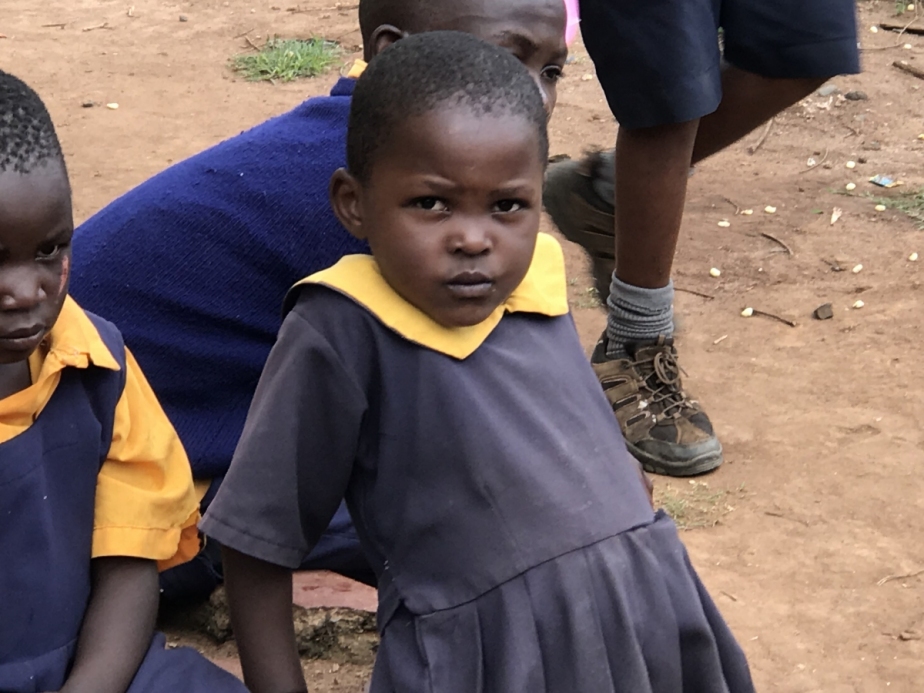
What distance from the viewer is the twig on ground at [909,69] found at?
6453mm

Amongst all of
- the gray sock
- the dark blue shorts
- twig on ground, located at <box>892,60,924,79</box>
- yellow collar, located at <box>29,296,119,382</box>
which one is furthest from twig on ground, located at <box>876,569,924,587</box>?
twig on ground, located at <box>892,60,924,79</box>

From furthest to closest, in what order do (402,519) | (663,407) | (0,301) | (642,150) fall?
1. (663,407)
2. (642,150)
3. (402,519)
4. (0,301)

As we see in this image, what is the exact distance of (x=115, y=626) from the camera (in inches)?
71.9

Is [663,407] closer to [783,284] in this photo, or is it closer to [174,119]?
[783,284]

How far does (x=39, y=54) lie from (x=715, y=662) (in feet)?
21.0

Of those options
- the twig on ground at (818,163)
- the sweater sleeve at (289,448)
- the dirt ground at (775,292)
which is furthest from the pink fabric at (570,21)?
the twig on ground at (818,163)

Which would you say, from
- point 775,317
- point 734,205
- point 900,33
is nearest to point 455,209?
point 775,317

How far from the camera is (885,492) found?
3.19 metres

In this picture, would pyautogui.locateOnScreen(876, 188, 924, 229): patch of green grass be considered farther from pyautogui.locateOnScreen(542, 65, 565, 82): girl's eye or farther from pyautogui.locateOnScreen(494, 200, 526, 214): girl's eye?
pyautogui.locateOnScreen(494, 200, 526, 214): girl's eye

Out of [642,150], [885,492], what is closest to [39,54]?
[642,150]

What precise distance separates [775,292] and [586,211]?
0.98 meters

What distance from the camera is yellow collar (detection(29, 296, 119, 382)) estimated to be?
1713mm

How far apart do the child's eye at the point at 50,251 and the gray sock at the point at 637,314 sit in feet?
6.20

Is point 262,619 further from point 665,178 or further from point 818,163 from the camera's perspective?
point 818,163
